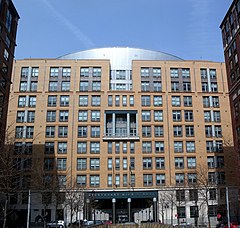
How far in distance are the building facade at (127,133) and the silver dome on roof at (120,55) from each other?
918 centimetres

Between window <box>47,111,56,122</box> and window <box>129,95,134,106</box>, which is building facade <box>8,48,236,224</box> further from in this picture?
window <box>47,111,56,122</box>

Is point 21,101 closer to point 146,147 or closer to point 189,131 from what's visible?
point 146,147

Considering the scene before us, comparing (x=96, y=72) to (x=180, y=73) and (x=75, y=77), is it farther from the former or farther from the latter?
(x=180, y=73)

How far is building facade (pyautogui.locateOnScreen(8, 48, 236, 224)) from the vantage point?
2960 inches

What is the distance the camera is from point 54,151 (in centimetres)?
7738

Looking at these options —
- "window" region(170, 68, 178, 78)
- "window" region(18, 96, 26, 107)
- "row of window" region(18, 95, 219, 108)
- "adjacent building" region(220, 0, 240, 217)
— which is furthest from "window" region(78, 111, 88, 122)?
"adjacent building" region(220, 0, 240, 217)

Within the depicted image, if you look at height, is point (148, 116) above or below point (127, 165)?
Result: above

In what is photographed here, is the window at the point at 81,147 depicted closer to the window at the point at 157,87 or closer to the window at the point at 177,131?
the window at the point at 177,131

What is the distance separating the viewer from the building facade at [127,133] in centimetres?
7519

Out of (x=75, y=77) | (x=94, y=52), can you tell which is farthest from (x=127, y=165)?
(x=94, y=52)

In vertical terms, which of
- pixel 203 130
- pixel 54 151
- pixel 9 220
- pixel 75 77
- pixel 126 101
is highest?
pixel 75 77

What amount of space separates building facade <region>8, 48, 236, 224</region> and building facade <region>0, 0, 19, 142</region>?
66.3 ft

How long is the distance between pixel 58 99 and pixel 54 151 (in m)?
12.7

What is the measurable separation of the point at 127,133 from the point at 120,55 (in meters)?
26.8
